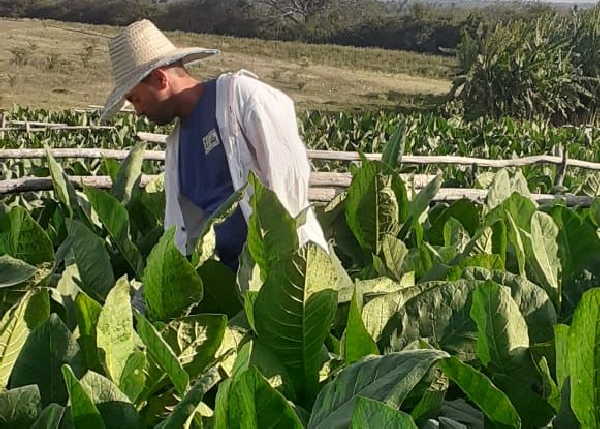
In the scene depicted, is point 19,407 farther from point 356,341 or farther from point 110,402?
point 356,341

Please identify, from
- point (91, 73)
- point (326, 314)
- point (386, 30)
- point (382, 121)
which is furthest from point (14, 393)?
point (386, 30)

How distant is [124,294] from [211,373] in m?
0.25

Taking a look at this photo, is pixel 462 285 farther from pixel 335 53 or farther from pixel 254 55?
pixel 335 53

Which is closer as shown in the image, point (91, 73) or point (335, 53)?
point (91, 73)

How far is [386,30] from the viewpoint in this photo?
59.2 m

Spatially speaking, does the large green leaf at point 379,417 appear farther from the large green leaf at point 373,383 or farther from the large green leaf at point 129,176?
the large green leaf at point 129,176

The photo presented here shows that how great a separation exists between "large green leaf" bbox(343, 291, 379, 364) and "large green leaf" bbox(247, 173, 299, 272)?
281 mm

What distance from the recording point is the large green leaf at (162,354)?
1033 millimetres

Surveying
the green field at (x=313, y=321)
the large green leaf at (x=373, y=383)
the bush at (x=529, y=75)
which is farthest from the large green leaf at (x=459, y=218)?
the bush at (x=529, y=75)

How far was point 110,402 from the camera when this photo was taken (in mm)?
987

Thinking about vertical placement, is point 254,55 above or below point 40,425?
below

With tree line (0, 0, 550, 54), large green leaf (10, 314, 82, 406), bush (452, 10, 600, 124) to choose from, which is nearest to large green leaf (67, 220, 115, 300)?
large green leaf (10, 314, 82, 406)

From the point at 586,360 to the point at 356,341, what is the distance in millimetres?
308

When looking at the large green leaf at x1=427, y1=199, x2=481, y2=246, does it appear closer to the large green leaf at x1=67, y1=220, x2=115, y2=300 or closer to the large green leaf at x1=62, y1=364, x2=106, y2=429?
the large green leaf at x1=67, y1=220, x2=115, y2=300
